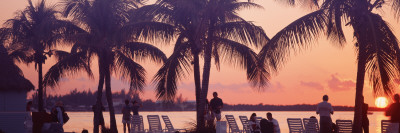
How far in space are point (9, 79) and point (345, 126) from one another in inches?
679

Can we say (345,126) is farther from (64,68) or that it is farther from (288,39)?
(64,68)

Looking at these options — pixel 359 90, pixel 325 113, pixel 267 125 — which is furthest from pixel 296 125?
pixel 267 125

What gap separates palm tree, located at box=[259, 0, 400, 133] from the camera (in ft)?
57.8

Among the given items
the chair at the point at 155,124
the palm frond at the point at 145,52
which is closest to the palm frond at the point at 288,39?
the chair at the point at 155,124

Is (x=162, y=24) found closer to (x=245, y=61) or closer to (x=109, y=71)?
(x=245, y=61)

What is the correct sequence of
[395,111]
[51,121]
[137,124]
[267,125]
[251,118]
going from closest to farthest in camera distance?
[267,125] → [395,111] → [251,118] → [51,121] → [137,124]

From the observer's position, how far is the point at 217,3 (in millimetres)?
25125

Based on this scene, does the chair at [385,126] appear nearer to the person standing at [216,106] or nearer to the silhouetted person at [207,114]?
the person standing at [216,106]

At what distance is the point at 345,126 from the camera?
18688 mm

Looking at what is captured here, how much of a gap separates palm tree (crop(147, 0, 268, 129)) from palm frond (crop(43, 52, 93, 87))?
20.4 ft

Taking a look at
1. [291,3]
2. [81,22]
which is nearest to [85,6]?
[81,22]

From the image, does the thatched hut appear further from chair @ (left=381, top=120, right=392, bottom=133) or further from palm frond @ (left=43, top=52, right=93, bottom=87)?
chair @ (left=381, top=120, right=392, bottom=133)

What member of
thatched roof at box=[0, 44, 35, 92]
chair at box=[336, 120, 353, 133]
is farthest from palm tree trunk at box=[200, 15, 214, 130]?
thatched roof at box=[0, 44, 35, 92]

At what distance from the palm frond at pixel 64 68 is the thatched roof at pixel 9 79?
38.7 inches
